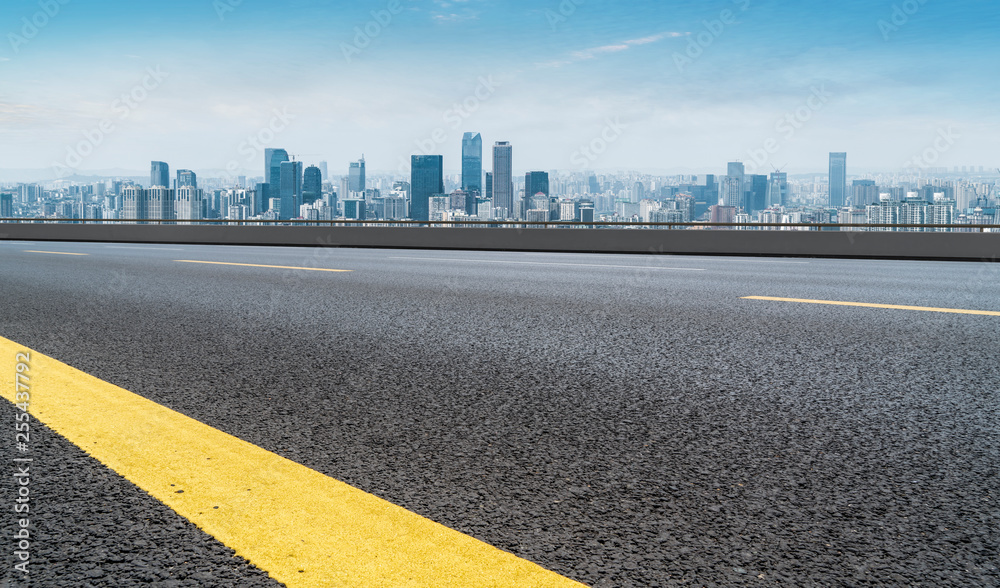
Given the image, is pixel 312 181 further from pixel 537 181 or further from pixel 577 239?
pixel 577 239

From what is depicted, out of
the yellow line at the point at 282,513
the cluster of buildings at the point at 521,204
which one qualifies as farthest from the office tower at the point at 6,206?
the yellow line at the point at 282,513

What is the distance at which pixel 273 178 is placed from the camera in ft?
198

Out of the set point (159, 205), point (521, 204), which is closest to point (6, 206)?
point (159, 205)

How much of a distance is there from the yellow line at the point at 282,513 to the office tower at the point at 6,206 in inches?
1282

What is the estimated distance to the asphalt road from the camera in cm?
206

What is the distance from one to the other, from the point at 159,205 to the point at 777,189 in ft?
156

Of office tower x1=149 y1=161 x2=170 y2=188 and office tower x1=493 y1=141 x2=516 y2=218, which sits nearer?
office tower x1=493 y1=141 x2=516 y2=218

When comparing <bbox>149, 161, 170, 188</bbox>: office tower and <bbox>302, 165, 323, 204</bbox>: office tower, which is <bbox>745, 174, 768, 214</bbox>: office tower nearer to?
<bbox>302, 165, 323, 204</bbox>: office tower

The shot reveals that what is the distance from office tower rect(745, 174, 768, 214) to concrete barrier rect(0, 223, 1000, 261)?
137ft

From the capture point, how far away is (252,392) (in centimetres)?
395

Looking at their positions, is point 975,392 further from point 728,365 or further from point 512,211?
point 512,211

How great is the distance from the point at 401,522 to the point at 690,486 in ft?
3.14

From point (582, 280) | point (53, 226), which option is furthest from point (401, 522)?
point (53, 226)

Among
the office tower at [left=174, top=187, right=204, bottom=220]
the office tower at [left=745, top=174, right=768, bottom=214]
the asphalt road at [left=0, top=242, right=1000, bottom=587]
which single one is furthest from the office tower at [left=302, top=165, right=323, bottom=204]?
the asphalt road at [left=0, top=242, right=1000, bottom=587]
